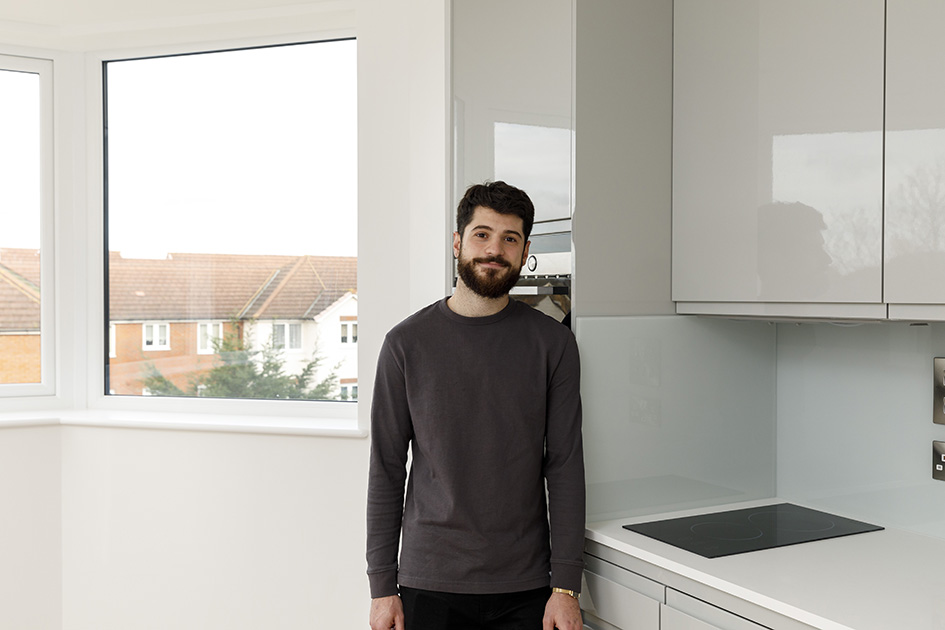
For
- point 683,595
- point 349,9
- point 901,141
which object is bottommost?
point 683,595

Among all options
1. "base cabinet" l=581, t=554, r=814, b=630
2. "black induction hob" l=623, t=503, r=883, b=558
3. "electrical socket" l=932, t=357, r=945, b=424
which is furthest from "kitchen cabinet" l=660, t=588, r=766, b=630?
"electrical socket" l=932, t=357, r=945, b=424

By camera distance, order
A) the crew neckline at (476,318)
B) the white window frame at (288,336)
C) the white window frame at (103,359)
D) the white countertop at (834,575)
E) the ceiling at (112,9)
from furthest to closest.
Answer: the white window frame at (288,336), the white window frame at (103,359), the ceiling at (112,9), the crew neckline at (476,318), the white countertop at (834,575)

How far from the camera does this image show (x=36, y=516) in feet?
9.48

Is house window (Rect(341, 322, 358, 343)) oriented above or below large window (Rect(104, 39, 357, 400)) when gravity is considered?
below

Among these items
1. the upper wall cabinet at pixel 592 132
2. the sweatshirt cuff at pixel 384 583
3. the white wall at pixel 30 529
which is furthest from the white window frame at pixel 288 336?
the sweatshirt cuff at pixel 384 583

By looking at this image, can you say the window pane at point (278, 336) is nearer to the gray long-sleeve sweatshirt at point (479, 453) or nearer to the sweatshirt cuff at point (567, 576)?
the gray long-sleeve sweatshirt at point (479, 453)

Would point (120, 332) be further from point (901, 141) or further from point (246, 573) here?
point (901, 141)

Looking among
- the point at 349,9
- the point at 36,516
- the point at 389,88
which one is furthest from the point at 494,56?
the point at 36,516

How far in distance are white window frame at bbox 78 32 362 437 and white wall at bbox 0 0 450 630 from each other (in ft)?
0.18

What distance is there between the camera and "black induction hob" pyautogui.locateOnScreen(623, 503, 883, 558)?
1762mm

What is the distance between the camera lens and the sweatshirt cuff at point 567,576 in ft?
5.82

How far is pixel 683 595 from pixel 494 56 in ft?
4.56

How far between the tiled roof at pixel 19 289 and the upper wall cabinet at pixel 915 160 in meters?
2.93

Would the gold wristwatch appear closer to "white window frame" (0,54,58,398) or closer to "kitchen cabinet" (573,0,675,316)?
"kitchen cabinet" (573,0,675,316)
